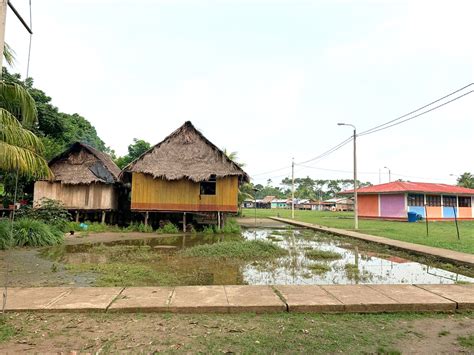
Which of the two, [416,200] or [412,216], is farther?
[416,200]

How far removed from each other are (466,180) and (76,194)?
50066 millimetres

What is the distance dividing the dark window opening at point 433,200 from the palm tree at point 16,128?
99.8ft

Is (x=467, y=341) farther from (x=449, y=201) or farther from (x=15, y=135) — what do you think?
(x=449, y=201)

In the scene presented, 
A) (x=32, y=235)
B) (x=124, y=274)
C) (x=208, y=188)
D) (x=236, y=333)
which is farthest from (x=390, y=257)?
(x=32, y=235)

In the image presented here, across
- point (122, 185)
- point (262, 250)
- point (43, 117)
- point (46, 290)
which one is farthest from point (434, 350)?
point (43, 117)

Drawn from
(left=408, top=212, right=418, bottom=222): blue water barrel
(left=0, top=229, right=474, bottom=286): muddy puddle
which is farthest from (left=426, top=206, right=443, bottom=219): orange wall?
(left=0, top=229, right=474, bottom=286): muddy puddle

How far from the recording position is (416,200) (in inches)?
1139

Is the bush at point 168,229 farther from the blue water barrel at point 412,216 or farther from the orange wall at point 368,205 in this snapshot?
the orange wall at point 368,205

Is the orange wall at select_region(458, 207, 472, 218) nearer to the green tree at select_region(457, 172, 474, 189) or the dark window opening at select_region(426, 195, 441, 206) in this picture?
the dark window opening at select_region(426, 195, 441, 206)

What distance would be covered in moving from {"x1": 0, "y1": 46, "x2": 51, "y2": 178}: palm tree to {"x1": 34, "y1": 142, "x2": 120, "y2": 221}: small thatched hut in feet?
34.6

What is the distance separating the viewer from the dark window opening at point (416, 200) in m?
28.6

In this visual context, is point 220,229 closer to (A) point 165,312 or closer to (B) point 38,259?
(B) point 38,259

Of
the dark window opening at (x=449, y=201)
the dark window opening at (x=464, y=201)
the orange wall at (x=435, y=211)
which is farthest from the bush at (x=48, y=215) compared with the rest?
the dark window opening at (x=464, y=201)

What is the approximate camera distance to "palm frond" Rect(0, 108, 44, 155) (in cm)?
709
